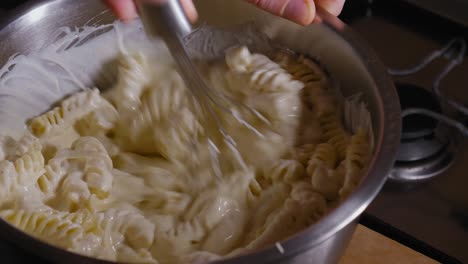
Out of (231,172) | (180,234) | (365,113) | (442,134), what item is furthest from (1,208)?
(442,134)

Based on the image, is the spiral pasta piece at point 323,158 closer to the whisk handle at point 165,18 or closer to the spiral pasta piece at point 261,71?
the spiral pasta piece at point 261,71

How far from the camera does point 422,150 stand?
1.31 m

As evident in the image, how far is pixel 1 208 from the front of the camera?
1.02 metres

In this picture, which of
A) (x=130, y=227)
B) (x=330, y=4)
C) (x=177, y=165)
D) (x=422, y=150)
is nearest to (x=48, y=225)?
→ (x=130, y=227)

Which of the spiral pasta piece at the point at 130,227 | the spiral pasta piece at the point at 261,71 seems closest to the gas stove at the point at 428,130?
the spiral pasta piece at the point at 261,71

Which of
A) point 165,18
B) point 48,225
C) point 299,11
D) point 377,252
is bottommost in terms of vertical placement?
point 377,252

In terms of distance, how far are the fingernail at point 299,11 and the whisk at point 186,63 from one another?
0.66 ft

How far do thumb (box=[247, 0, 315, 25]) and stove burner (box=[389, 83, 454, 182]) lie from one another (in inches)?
16.1

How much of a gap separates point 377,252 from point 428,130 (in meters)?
0.32

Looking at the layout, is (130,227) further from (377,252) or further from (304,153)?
(377,252)

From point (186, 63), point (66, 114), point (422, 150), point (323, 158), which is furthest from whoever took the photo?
point (422, 150)

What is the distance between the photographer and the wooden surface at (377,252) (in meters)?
1.17

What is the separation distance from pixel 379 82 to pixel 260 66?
0.29 metres

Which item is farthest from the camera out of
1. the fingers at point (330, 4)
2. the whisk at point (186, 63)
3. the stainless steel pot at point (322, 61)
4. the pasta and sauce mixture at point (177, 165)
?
the fingers at point (330, 4)
